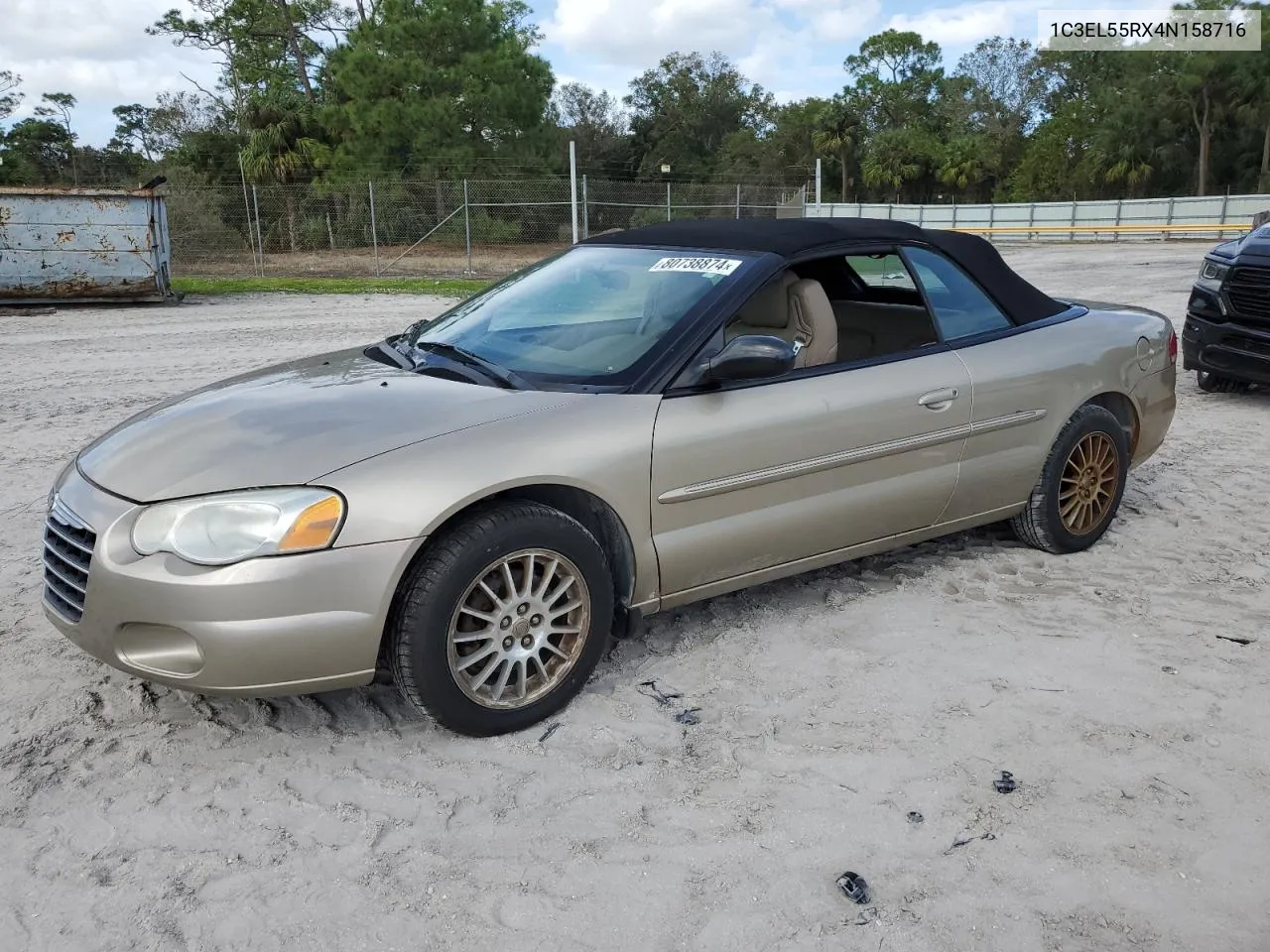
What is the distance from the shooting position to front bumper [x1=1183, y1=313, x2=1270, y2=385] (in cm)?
753

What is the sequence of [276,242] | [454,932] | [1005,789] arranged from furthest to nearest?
[276,242] < [1005,789] < [454,932]

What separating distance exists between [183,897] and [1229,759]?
283cm

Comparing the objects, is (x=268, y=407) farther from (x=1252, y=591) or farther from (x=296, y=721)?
(x=1252, y=591)

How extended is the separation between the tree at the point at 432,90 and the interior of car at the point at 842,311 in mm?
30479

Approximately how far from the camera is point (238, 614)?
2.77 meters

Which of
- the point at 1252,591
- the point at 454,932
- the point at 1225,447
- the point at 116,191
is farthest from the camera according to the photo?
the point at 116,191

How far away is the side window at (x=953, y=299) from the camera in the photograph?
4.30 m

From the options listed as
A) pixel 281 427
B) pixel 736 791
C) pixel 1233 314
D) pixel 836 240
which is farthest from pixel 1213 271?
pixel 281 427

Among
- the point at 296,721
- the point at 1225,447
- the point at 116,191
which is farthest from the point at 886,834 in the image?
the point at 116,191

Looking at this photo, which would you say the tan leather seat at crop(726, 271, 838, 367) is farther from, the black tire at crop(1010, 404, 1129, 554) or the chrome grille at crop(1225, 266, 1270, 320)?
Answer: the chrome grille at crop(1225, 266, 1270, 320)

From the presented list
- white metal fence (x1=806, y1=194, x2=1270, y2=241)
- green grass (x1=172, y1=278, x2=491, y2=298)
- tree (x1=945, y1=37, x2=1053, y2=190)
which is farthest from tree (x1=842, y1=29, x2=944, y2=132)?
green grass (x1=172, y1=278, x2=491, y2=298)

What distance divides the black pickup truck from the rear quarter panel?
3.40 m

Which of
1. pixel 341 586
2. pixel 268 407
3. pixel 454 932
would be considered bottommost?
pixel 454 932

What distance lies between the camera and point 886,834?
2721mm
